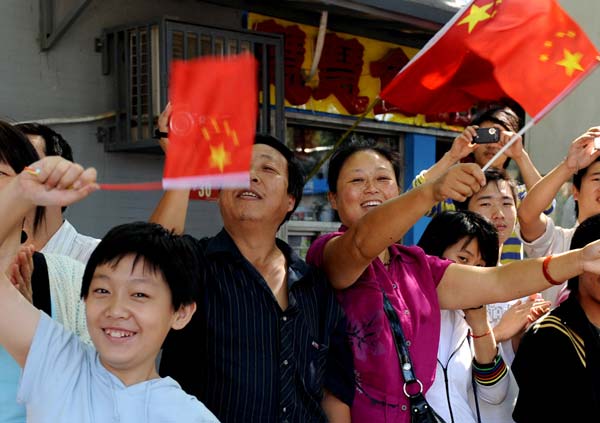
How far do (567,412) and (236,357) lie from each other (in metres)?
1.01

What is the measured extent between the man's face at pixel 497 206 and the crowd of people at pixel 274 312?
23.3 inches

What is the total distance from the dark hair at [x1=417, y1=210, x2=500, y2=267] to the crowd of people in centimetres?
22

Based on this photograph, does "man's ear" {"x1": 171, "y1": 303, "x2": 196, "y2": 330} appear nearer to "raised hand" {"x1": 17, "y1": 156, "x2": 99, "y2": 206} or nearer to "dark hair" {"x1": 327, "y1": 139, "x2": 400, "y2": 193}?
"raised hand" {"x1": 17, "y1": 156, "x2": 99, "y2": 206}

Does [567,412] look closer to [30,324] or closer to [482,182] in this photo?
[482,182]

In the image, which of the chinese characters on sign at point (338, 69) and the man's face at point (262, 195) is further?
the chinese characters on sign at point (338, 69)

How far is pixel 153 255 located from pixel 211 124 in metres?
0.39

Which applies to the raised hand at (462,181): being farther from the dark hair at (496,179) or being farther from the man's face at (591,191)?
the dark hair at (496,179)

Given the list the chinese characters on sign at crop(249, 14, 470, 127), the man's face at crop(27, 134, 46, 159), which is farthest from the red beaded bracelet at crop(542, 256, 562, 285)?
the chinese characters on sign at crop(249, 14, 470, 127)

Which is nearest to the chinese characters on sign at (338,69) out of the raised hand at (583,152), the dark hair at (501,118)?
the dark hair at (501,118)

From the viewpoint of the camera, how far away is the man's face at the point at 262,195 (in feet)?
8.10

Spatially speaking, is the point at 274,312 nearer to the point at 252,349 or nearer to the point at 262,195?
the point at 252,349

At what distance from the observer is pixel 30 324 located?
1885mm

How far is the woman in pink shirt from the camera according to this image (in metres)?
2.32

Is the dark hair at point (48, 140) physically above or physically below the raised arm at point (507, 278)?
above
